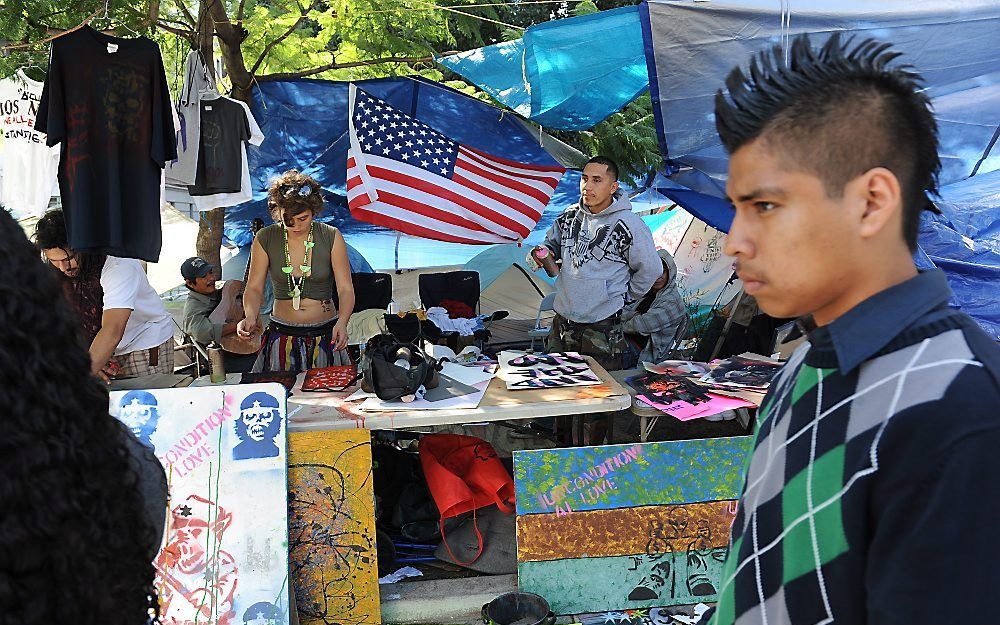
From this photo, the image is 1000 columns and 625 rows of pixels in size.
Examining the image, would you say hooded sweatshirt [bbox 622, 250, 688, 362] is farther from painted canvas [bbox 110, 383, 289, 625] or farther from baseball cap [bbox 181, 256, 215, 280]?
painted canvas [bbox 110, 383, 289, 625]

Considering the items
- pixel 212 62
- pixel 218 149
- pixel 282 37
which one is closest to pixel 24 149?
pixel 218 149

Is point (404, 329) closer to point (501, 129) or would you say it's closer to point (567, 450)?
point (567, 450)

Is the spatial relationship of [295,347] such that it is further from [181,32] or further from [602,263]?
[181,32]

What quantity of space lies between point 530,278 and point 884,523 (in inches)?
351

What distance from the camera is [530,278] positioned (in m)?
9.84

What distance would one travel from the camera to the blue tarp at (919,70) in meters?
3.99

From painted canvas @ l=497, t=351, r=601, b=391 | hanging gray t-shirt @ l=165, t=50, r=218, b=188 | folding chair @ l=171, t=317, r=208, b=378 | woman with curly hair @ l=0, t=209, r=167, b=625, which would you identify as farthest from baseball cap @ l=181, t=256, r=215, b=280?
woman with curly hair @ l=0, t=209, r=167, b=625

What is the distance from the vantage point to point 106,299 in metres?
4.01

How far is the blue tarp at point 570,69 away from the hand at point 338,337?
1867 mm

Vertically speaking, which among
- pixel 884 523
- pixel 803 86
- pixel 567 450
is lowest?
pixel 567 450

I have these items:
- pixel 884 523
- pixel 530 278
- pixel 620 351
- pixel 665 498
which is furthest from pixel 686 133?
pixel 530 278

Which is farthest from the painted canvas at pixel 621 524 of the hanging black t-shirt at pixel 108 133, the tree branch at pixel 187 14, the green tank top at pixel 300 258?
the tree branch at pixel 187 14

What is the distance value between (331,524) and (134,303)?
1.59 m

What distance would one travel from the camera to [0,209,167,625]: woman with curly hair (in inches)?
31.3
